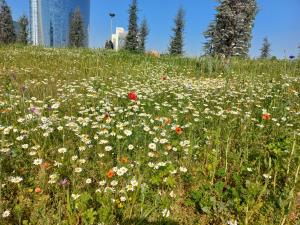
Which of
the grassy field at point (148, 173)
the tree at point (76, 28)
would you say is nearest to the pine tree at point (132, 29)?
the tree at point (76, 28)

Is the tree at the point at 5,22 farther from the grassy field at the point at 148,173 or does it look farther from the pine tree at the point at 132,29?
the grassy field at the point at 148,173

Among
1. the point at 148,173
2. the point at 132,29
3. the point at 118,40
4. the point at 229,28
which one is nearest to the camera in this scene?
the point at 148,173

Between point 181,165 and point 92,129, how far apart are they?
1694 mm

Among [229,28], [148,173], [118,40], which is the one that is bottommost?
[148,173]

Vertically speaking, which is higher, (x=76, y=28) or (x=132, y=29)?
(x=76, y=28)

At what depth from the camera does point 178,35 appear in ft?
224

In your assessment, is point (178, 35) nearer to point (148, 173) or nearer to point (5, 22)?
point (5, 22)

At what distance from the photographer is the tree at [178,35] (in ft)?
223

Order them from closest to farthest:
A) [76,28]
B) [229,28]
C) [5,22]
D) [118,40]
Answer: [229,28]
[5,22]
[76,28]
[118,40]

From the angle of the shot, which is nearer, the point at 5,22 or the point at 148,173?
the point at 148,173

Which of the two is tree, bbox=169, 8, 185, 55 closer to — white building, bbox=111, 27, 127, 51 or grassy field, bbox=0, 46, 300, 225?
white building, bbox=111, 27, 127, 51

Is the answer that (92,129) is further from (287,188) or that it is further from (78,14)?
(78,14)

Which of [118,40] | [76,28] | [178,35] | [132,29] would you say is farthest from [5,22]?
[118,40]

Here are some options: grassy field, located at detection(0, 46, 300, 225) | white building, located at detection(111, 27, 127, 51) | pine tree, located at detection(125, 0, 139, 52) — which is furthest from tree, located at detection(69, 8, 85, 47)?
grassy field, located at detection(0, 46, 300, 225)
